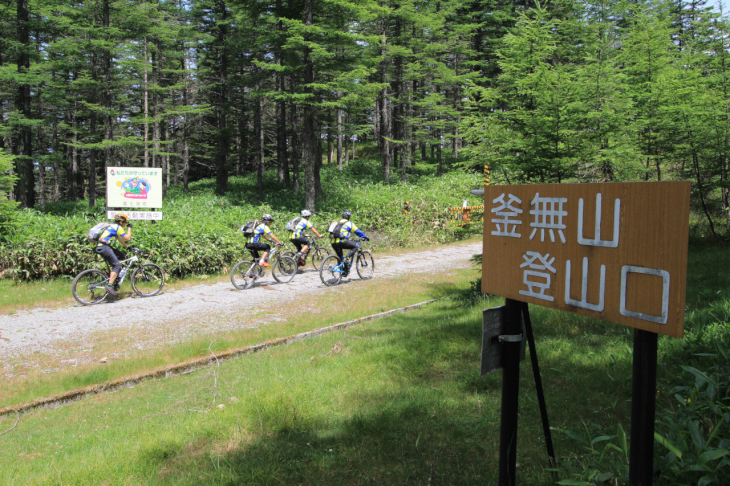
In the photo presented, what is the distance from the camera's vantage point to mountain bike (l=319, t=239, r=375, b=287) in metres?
12.7

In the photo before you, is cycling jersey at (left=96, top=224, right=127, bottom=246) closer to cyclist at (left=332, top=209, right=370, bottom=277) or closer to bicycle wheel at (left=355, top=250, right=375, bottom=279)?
cyclist at (left=332, top=209, right=370, bottom=277)

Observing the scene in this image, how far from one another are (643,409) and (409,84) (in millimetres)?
44941

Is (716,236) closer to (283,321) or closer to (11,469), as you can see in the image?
(283,321)

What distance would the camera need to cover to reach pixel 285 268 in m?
13.2

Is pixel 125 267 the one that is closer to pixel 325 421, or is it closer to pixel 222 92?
pixel 325 421

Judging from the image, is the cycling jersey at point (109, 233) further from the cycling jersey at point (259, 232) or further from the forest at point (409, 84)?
the forest at point (409, 84)

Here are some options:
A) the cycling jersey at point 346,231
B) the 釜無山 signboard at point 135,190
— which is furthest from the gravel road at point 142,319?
the 釜無山 signboard at point 135,190

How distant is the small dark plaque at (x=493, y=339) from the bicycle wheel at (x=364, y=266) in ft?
35.0

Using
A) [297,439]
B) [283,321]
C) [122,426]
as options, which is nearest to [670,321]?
[297,439]

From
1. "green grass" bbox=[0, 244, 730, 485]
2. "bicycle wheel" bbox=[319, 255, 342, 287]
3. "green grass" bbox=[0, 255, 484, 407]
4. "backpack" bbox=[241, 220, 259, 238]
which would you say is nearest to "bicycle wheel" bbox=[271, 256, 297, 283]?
"bicycle wheel" bbox=[319, 255, 342, 287]

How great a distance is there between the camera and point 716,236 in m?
12.0

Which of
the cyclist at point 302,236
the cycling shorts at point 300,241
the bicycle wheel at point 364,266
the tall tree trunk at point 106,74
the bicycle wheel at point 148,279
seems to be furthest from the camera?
the tall tree trunk at point 106,74

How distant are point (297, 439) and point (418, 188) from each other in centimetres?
2496

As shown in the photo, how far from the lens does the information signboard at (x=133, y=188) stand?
14320 mm
